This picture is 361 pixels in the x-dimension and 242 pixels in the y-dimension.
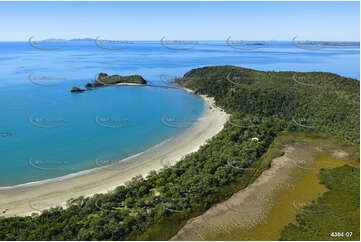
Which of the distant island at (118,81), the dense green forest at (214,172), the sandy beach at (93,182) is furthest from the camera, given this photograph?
the distant island at (118,81)

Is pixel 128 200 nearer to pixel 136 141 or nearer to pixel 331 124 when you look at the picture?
pixel 136 141

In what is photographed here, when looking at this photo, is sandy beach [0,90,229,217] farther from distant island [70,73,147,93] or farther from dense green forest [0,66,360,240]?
distant island [70,73,147,93]

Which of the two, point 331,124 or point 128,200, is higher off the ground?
point 331,124

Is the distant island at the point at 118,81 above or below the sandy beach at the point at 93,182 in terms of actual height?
above

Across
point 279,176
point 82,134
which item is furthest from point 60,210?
point 279,176

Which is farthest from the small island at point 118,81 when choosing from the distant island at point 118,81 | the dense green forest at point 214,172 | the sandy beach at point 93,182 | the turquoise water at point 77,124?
the sandy beach at point 93,182

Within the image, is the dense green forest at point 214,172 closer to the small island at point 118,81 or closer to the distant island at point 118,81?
the distant island at point 118,81

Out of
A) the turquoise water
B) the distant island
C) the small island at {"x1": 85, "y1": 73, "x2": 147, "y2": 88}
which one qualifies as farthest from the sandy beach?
the small island at {"x1": 85, "y1": 73, "x2": 147, "y2": 88}
